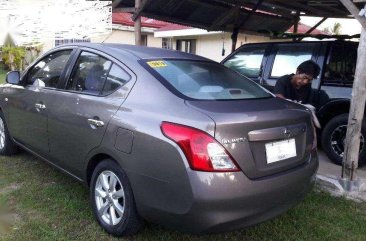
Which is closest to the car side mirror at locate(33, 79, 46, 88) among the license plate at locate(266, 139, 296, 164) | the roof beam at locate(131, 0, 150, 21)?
the license plate at locate(266, 139, 296, 164)

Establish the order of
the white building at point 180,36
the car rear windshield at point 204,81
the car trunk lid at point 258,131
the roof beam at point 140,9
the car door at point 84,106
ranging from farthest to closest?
the white building at point 180,36 → the roof beam at point 140,9 → the car door at point 84,106 → the car rear windshield at point 204,81 → the car trunk lid at point 258,131

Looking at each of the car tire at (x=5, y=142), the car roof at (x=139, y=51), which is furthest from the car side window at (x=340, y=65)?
the car tire at (x=5, y=142)

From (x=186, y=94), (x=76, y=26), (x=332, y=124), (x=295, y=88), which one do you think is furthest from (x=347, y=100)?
(x=76, y=26)

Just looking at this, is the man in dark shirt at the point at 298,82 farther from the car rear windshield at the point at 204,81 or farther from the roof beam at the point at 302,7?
the roof beam at the point at 302,7

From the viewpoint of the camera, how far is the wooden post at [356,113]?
3.85 m

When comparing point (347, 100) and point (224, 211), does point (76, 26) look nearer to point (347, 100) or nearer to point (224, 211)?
point (224, 211)

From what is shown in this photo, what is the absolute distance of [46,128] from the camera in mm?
3641

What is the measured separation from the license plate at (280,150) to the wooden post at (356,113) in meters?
1.59

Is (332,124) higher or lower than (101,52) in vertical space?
lower

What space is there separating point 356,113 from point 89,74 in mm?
2770

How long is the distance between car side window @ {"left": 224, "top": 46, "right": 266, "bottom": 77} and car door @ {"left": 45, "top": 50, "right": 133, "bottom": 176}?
3176 mm

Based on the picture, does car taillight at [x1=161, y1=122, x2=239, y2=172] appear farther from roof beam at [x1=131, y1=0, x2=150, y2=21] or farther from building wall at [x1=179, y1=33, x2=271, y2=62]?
building wall at [x1=179, y1=33, x2=271, y2=62]

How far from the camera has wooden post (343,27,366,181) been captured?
152 inches

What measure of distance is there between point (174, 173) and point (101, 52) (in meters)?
1.49
